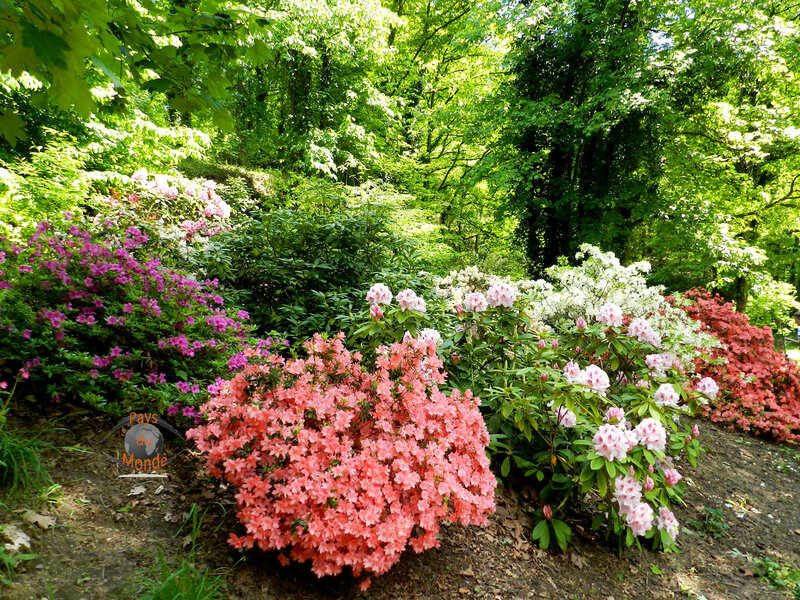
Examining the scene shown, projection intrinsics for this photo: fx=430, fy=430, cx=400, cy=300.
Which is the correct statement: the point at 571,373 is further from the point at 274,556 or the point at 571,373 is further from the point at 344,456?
the point at 274,556

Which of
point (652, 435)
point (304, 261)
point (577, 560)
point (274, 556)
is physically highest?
point (304, 261)

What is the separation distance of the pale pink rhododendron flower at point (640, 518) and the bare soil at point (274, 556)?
0.27 m

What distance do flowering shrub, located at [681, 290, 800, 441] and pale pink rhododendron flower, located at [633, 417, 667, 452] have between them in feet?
12.3

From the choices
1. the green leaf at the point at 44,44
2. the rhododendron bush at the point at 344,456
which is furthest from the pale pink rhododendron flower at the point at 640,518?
the green leaf at the point at 44,44

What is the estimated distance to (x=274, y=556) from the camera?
182cm

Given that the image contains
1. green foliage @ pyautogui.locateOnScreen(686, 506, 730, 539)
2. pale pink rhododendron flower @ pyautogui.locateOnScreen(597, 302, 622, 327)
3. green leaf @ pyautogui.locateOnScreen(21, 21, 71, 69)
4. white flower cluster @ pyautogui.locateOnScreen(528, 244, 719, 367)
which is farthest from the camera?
white flower cluster @ pyautogui.locateOnScreen(528, 244, 719, 367)

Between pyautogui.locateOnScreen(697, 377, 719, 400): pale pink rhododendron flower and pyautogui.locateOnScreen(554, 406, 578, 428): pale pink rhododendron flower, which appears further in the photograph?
pyautogui.locateOnScreen(697, 377, 719, 400): pale pink rhododendron flower

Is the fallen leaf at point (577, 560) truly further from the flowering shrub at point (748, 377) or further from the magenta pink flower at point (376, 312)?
the flowering shrub at point (748, 377)

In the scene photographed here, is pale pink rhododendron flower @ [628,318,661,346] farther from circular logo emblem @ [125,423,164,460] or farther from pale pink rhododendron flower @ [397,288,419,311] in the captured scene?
circular logo emblem @ [125,423,164,460]

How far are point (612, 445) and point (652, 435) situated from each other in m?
0.26

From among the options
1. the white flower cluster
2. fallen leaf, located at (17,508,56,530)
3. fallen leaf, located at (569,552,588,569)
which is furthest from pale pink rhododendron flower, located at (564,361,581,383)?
fallen leaf, located at (17,508,56,530)

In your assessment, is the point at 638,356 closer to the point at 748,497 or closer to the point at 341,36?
the point at 748,497

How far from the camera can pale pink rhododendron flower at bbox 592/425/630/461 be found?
222 cm

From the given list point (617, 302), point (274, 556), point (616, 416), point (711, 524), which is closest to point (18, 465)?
point (274, 556)
